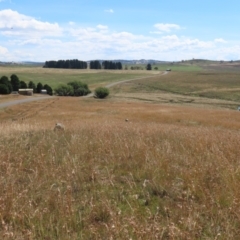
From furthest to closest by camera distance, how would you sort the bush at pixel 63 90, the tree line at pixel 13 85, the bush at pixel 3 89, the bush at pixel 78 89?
the bush at pixel 78 89 < the bush at pixel 63 90 < the tree line at pixel 13 85 < the bush at pixel 3 89

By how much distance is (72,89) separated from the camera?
331 ft

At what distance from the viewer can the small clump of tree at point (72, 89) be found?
9757cm

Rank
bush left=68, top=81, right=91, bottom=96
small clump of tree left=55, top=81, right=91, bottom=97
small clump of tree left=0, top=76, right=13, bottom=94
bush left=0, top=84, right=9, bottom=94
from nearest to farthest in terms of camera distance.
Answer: bush left=0, top=84, right=9, bottom=94 < small clump of tree left=0, top=76, right=13, bottom=94 < small clump of tree left=55, top=81, right=91, bottom=97 < bush left=68, top=81, right=91, bottom=96

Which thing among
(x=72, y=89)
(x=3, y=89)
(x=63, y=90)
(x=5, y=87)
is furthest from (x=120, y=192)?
(x=72, y=89)

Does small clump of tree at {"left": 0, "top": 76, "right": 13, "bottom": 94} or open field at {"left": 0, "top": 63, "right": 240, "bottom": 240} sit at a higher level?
open field at {"left": 0, "top": 63, "right": 240, "bottom": 240}

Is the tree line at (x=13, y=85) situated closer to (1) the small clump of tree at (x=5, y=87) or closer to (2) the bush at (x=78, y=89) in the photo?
(1) the small clump of tree at (x=5, y=87)

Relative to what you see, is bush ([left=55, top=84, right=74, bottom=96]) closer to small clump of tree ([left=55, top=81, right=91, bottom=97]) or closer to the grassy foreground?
small clump of tree ([left=55, top=81, right=91, bottom=97])

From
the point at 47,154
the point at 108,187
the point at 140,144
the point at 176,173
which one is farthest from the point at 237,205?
the point at 47,154

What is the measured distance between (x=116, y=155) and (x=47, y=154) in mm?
1454

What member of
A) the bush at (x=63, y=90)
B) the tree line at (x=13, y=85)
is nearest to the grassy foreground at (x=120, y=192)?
the tree line at (x=13, y=85)

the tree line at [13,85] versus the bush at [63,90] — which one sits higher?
the tree line at [13,85]

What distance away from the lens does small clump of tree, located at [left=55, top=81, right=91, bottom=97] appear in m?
97.6

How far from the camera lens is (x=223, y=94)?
10894cm

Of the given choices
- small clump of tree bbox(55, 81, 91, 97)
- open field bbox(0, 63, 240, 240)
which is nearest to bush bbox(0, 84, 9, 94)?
small clump of tree bbox(55, 81, 91, 97)
